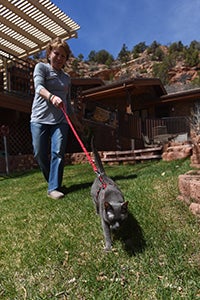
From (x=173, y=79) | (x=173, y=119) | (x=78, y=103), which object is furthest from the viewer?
(x=173, y=79)

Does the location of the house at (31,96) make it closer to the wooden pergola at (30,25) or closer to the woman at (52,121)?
the wooden pergola at (30,25)

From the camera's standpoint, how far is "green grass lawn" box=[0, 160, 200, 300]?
5.21 feet

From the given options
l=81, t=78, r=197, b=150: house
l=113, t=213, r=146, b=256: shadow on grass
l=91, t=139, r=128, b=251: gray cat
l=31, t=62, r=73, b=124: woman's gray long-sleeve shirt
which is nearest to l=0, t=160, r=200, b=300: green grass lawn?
l=113, t=213, r=146, b=256: shadow on grass

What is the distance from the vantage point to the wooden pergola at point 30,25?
7.52m

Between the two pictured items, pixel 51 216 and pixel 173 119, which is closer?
pixel 51 216

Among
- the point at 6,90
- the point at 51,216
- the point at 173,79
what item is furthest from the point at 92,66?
the point at 51,216

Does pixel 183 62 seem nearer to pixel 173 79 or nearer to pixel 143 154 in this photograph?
pixel 173 79

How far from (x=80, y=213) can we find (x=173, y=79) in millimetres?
38335

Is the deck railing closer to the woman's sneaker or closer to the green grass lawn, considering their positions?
the woman's sneaker

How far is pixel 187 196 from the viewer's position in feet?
8.64

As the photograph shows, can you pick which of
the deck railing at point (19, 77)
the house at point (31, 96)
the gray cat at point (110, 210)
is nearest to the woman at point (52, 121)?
the gray cat at point (110, 210)

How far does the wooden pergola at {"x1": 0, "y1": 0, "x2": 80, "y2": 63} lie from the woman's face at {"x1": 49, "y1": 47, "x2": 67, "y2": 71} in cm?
484

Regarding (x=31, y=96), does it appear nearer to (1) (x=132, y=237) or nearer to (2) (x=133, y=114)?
(1) (x=132, y=237)

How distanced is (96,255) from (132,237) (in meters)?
0.34
